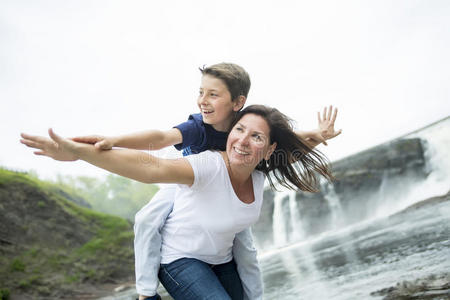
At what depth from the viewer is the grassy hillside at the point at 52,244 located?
16766mm

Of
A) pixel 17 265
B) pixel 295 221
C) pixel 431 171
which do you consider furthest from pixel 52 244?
pixel 431 171

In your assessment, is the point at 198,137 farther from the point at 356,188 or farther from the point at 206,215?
the point at 356,188

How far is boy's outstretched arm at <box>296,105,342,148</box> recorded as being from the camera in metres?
3.24

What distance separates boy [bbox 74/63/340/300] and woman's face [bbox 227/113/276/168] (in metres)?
0.43

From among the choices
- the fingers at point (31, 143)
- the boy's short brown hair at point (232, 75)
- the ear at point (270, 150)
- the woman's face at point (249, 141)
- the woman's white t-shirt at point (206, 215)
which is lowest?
the woman's white t-shirt at point (206, 215)

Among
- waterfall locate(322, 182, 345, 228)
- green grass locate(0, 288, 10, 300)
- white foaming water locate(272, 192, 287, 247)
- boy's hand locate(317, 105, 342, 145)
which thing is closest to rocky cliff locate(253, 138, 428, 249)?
waterfall locate(322, 182, 345, 228)

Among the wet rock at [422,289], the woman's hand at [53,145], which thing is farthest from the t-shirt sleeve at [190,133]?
the wet rock at [422,289]

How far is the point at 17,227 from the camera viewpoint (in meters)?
19.0

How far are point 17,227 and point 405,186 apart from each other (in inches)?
748

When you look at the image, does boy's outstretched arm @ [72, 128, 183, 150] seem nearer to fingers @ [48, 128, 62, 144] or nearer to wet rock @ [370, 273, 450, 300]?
fingers @ [48, 128, 62, 144]

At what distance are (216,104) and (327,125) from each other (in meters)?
0.97

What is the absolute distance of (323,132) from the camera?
3270 mm

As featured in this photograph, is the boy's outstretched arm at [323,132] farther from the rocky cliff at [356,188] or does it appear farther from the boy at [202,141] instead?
the rocky cliff at [356,188]

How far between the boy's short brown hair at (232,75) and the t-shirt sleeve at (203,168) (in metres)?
0.99
